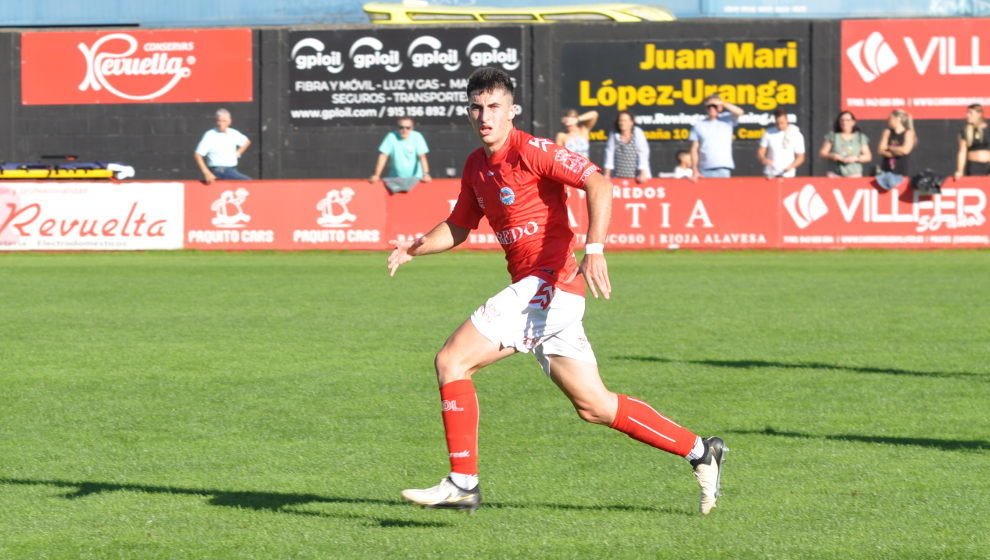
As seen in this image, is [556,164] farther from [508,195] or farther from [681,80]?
[681,80]

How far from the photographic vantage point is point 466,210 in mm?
7043

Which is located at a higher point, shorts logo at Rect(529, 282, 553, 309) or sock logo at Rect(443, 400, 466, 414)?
shorts logo at Rect(529, 282, 553, 309)

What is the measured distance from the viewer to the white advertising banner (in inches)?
968

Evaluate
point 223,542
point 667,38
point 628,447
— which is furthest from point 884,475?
point 667,38

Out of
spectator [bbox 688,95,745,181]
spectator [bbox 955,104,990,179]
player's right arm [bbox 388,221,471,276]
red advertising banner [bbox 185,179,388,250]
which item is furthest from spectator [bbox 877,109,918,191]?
player's right arm [bbox 388,221,471,276]

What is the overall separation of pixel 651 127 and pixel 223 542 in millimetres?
26455

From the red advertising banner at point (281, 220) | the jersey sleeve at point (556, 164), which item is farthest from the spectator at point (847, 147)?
the jersey sleeve at point (556, 164)

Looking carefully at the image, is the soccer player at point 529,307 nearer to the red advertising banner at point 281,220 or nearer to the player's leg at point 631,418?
the player's leg at point 631,418

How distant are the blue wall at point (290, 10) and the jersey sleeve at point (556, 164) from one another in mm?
31339

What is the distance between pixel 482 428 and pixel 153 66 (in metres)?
Answer: 25.7

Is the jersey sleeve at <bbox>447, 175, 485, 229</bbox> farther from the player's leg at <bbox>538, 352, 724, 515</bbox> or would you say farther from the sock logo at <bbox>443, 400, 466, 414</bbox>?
the sock logo at <bbox>443, 400, 466, 414</bbox>

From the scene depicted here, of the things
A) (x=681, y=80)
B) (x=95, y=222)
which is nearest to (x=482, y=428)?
(x=95, y=222)

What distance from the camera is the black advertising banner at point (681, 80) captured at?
31.5m

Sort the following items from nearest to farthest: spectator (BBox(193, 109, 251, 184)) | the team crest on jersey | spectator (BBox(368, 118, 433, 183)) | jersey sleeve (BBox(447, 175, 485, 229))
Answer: the team crest on jersey → jersey sleeve (BBox(447, 175, 485, 229)) → spectator (BBox(368, 118, 433, 183)) → spectator (BBox(193, 109, 251, 184))
